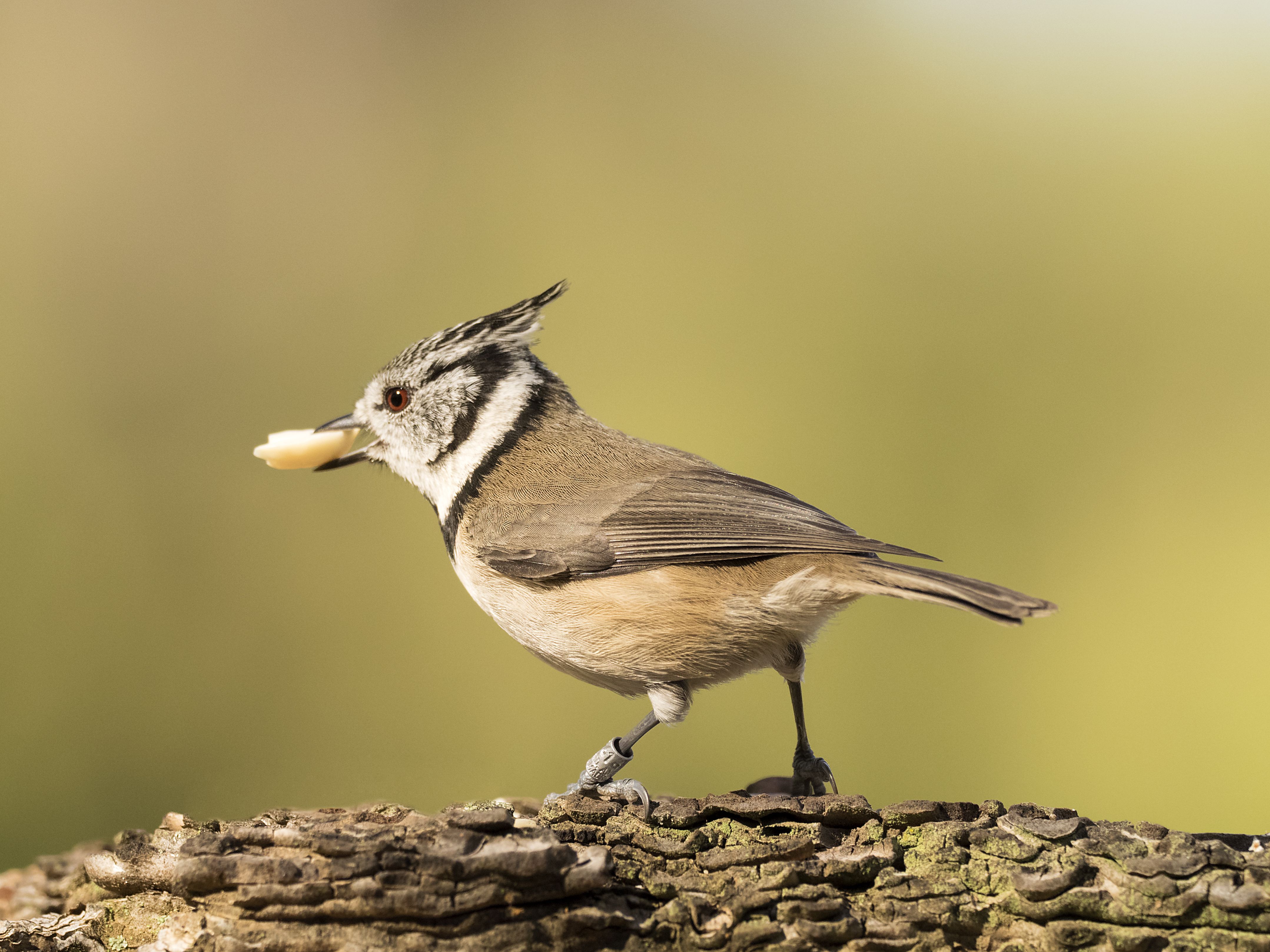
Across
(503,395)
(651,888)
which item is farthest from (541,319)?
(651,888)

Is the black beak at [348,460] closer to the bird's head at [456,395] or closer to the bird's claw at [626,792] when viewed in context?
the bird's head at [456,395]

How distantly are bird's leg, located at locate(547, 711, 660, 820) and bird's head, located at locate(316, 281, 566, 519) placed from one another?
85cm

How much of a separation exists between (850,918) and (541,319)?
185 cm

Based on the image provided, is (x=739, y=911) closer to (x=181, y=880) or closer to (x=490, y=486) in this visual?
(x=181, y=880)

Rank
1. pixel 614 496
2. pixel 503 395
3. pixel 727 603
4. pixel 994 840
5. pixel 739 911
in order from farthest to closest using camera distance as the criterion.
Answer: pixel 503 395 → pixel 614 496 → pixel 727 603 → pixel 994 840 → pixel 739 911

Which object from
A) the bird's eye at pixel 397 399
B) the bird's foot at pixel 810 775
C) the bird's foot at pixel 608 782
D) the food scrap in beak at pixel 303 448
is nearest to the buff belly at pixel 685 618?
the bird's foot at pixel 608 782

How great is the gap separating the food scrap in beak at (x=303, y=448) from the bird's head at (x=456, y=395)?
16 centimetres

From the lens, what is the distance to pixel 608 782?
2.19 meters

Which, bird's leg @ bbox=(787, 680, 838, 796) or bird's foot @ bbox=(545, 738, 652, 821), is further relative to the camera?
bird's leg @ bbox=(787, 680, 838, 796)

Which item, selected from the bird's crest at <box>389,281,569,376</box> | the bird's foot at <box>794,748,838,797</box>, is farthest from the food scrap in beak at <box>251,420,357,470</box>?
the bird's foot at <box>794,748,838,797</box>

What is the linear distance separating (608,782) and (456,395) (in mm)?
1211

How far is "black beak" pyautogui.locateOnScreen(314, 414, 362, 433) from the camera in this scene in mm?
2830

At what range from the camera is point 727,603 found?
217 centimetres

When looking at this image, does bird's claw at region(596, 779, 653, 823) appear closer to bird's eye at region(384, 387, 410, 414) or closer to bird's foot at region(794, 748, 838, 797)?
bird's foot at region(794, 748, 838, 797)
